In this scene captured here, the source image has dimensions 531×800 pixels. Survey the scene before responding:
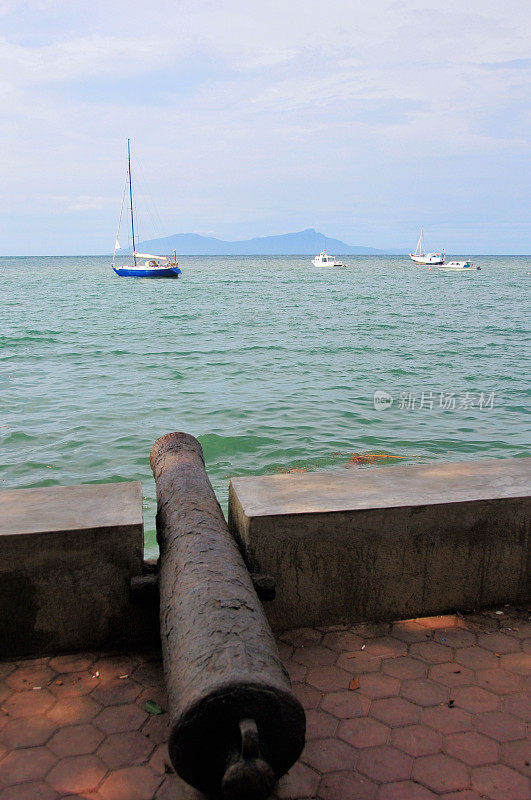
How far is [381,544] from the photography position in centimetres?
345

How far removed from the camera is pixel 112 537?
10.4 ft

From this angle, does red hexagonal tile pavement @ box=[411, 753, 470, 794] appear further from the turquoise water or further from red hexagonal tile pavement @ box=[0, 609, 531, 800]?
the turquoise water

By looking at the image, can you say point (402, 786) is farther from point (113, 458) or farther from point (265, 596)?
point (113, 458)

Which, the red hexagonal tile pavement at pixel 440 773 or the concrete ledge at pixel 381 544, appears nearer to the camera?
the red hexagonal tile pavement at pixel 440 773

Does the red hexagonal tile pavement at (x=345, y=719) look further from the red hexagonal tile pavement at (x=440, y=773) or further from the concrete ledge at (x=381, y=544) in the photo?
the concrete ledge at (x=381, y=544)

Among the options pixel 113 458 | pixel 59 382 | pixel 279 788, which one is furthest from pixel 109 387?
pixel 279 788

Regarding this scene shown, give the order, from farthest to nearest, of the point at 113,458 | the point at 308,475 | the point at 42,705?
the point at 113,458
the point at 308,475
the point at 42,705

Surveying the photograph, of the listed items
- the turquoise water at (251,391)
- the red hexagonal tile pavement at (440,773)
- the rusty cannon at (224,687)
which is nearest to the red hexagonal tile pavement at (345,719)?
the red hexagonal tile pavement at (440,773)

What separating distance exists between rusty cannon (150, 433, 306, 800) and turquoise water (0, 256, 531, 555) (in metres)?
3.98

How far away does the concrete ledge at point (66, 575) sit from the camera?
10.2ft

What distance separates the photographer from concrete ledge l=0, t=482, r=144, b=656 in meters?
3.09

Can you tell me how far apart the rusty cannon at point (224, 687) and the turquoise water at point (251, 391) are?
13.0ft

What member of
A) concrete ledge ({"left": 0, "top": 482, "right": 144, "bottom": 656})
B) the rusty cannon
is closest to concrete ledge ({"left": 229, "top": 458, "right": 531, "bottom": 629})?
concrete ledge ({"left": 0, "top": 482, "right": 144, "bottom": 656})

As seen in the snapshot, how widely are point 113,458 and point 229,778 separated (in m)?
7.86
